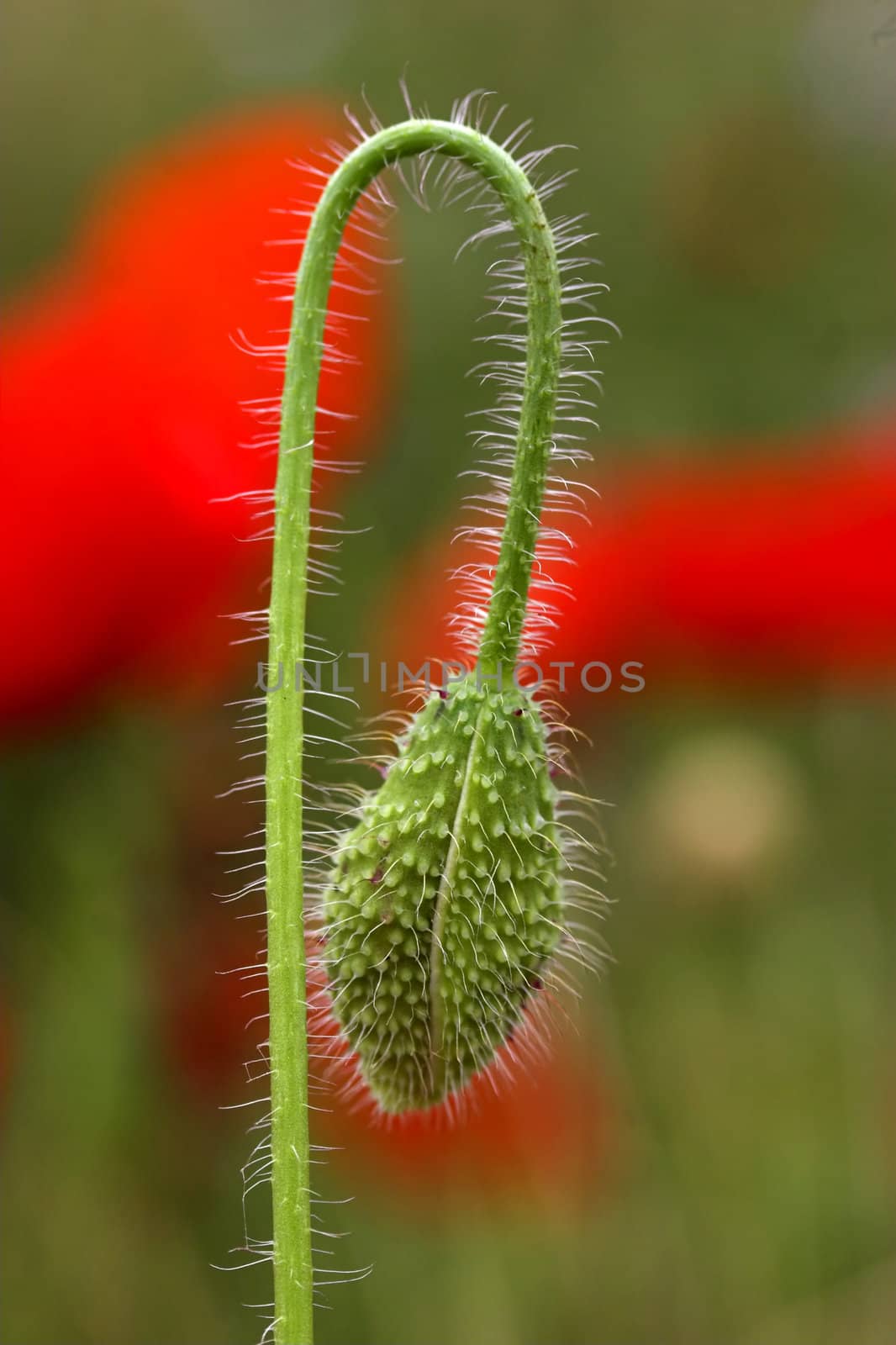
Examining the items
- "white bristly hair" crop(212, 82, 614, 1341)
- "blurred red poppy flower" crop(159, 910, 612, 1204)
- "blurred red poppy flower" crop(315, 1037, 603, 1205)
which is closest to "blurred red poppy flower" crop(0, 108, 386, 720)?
"white bristly hair" crop(212, 82, 614, 1341)

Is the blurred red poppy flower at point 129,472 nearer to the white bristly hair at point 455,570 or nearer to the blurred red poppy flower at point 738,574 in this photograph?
the white bristly hair at point 455,570

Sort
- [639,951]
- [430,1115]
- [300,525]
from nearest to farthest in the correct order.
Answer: [300,525] < [430,1115] < [639,951]

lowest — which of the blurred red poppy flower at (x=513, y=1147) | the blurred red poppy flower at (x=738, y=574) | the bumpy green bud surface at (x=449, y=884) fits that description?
the blurred red poppy flower at (x=513, y=1147)

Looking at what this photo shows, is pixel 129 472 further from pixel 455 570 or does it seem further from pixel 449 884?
pixel 449 884

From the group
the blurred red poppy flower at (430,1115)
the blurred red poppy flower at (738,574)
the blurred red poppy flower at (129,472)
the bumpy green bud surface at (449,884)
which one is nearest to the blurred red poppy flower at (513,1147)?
the blurred red poppy flower at (430,1115)

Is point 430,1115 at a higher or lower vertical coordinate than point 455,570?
lower

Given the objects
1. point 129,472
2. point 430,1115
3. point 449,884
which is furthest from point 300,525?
point 430,1115

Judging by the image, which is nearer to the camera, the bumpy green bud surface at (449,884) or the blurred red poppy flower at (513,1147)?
the bumpy green bud surface at (449,884)
